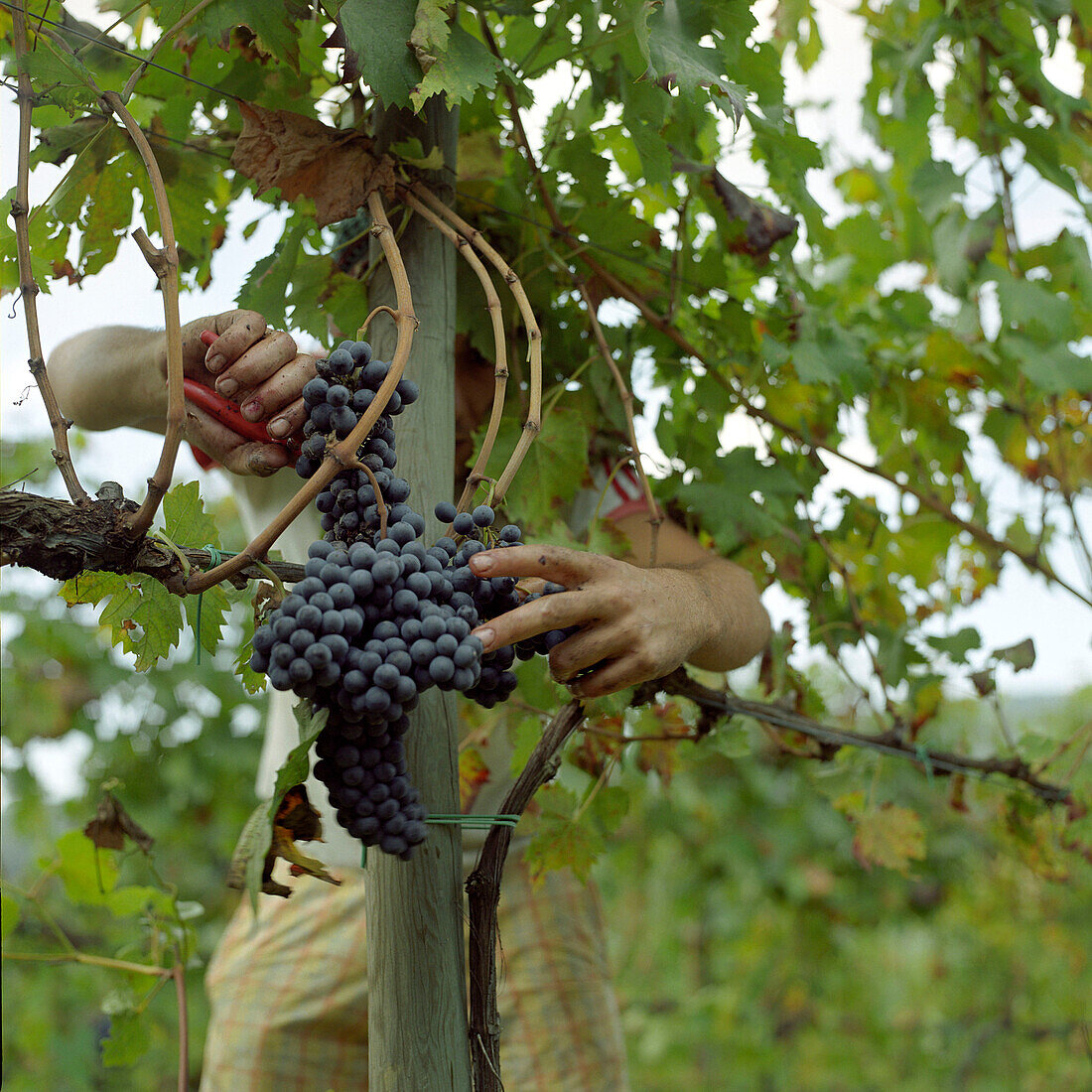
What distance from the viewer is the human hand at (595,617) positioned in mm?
630

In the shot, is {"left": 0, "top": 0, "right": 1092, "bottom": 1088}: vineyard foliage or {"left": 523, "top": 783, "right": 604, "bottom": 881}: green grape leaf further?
{"left": 523, "top": 783, "right": 604, "bottom": 881}: green grape leaf

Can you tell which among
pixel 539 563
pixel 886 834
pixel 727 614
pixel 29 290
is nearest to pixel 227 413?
pixel 29 290

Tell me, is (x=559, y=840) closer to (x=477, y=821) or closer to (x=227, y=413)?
(x=477, y=821)

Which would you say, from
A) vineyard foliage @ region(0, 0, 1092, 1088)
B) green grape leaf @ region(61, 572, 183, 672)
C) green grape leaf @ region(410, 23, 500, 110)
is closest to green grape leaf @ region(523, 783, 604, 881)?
vineyard foliage @ region(0, 0, 1092, 1088)

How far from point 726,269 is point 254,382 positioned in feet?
2.30

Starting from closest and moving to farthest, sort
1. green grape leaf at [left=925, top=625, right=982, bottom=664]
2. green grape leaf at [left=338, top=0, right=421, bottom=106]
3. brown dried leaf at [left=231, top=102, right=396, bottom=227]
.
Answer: green grape leaf at [left=338, top=0, right=421, bottom=106] → brown dried leaf at [left=231, top=102, right=396, bottom=227] → green grape leaf at [left=925, top=625, right=982, bottom=664]

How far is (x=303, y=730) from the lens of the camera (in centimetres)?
62

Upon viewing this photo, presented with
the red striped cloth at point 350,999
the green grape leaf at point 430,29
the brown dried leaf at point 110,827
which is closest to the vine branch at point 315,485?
the green grape leaf at point 430,29

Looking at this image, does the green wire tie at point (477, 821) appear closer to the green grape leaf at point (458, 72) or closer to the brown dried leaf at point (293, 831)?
the brown dried leaf at point (293, 831)

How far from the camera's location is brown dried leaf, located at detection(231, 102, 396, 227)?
2.68 feet

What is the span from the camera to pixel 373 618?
0.60m

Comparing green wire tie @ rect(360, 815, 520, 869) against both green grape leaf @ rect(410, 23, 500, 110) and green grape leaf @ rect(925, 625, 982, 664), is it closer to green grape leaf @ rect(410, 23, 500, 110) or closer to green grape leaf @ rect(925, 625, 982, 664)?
green grape leaf @ rect(410, 23, 500, 110)

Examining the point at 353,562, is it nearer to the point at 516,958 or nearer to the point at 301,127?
the point at 301,127

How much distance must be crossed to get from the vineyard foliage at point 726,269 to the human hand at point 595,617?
0.70 ft
